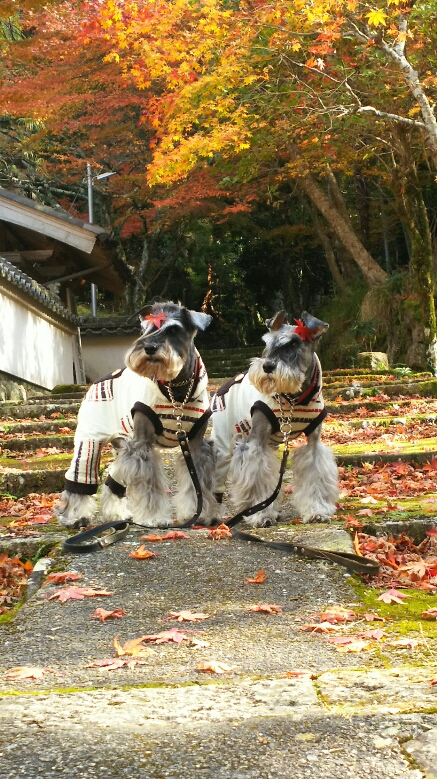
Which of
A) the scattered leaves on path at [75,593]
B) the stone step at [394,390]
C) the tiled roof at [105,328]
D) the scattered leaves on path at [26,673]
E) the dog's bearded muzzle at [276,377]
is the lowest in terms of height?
the scattered leaves on path at [26,673]

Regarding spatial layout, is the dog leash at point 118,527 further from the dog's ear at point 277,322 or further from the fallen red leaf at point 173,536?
the dog's ear at point 277,322

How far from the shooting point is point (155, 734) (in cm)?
224

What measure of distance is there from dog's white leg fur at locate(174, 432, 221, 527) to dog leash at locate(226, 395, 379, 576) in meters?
0.20

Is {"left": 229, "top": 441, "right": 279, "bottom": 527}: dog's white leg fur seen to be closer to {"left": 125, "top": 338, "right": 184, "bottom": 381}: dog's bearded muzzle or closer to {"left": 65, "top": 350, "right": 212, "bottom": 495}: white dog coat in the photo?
{"left": 65, "top": 350, "right": 212, "bottom": 495}: white dog coat

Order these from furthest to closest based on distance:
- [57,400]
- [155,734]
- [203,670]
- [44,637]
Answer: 1. [57,400]
2. [44,637]
3. [203,670]
4. [155,734]

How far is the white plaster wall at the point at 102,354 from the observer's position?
931 inches

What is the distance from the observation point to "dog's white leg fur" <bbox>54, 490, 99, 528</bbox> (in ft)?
18.9

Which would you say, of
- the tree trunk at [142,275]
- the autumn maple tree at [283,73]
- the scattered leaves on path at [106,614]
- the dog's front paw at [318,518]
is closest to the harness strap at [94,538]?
the scattered leaves on path at [106,614]

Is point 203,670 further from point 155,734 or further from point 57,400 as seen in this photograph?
point 57,400

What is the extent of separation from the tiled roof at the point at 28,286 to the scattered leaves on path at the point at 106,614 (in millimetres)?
11092

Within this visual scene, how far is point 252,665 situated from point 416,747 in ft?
3.24

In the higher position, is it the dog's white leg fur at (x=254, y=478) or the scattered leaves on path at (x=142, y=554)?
the dog's white leg fur at (x=254, y=478)

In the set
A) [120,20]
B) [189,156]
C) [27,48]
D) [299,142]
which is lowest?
[189,156]

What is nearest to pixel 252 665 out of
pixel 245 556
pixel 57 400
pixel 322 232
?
pixel 245 556
